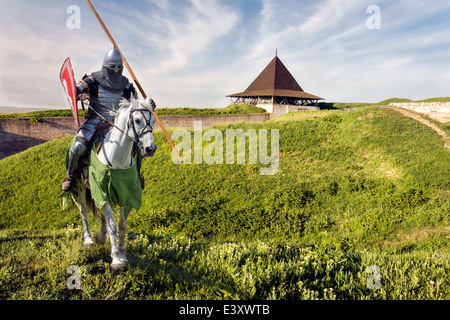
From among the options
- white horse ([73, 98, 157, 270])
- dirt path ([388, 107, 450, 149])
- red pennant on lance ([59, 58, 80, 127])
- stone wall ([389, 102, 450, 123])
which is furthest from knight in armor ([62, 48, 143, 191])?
stone wall ([389, 102, 450, 123])

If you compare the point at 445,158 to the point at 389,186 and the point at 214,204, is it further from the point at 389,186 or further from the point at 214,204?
the point at 214,204

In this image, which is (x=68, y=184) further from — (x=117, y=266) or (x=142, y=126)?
(x=142, y=126)

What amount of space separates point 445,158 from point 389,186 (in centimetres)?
415

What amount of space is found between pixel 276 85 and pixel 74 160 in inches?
1372

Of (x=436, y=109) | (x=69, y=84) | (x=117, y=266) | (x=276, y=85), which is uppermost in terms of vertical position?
(x=276, y=85)

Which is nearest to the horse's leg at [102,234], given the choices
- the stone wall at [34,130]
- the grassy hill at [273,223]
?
the grassy hill at [273,223]

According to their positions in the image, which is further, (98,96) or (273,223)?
(273,223)

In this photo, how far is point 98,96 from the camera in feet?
15.3

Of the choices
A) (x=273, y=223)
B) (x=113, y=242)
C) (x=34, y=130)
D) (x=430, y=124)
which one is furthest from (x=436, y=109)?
(x=34, y=130)

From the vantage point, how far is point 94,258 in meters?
4.54

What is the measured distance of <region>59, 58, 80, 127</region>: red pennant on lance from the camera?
3.94 metres

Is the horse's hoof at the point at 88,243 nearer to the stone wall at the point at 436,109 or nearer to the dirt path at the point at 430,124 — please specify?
the dirt path at the point at 430,124

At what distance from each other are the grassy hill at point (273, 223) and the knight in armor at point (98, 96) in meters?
1.62

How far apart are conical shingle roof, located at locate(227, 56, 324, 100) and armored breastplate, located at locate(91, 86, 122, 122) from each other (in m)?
30.8
